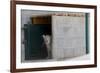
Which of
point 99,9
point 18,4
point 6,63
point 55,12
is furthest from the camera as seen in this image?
point 99,9

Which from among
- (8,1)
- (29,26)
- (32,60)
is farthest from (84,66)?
(8,1)

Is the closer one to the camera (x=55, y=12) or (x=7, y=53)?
(x=7, y=53)

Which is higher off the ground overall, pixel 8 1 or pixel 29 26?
pixel 8 1

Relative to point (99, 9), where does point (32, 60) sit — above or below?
below

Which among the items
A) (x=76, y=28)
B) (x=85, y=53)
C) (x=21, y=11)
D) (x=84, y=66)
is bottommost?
(x=84, y=66)

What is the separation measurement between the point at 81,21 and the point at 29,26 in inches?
20.2

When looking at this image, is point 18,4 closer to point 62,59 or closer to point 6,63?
point 6,63

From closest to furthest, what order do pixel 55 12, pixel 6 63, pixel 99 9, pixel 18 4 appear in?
pixel 6 63 → pixel 18 4 → pixel 55 12 → pixel 99 9

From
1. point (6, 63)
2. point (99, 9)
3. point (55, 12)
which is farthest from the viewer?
point (99, 9)

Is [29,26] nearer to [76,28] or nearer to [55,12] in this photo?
[55,12]

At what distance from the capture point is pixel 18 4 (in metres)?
1.66

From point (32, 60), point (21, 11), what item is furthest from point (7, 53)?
point (21, 11)

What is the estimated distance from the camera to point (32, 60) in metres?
1.74

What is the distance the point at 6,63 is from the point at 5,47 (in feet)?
0.42
